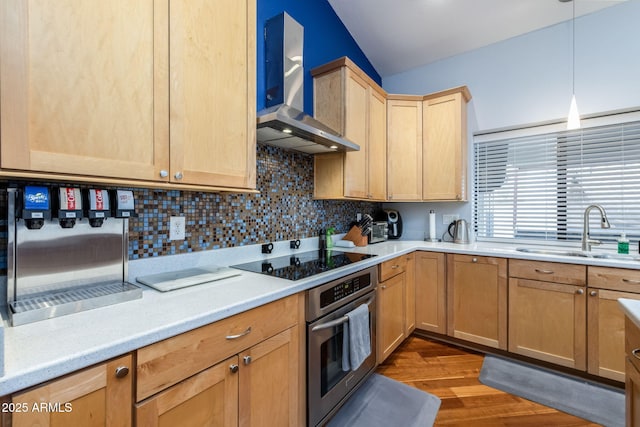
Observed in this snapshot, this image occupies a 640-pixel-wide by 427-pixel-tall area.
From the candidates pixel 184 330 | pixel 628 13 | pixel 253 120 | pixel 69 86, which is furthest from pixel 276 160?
pixel 628 13

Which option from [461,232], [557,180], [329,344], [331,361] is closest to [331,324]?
[329,344]

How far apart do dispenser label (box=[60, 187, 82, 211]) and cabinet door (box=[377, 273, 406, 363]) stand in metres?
1.78

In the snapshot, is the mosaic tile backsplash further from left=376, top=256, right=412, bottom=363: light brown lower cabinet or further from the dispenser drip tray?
left=376, top=256, right=412, bottom=363: light brown lower cabinet

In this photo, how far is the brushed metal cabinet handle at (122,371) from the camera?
0.76 meters

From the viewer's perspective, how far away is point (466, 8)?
2.49m

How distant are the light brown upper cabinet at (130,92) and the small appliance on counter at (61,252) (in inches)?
6.5

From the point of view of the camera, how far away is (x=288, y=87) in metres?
2.04

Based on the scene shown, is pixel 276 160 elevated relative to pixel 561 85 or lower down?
lower down

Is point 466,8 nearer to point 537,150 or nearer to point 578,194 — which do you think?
point 537,150

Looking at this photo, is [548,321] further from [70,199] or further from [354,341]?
[70,199]

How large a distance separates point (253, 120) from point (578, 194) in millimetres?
2932

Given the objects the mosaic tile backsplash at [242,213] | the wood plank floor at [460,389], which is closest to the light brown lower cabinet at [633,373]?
the wood plank floor at [460,389]

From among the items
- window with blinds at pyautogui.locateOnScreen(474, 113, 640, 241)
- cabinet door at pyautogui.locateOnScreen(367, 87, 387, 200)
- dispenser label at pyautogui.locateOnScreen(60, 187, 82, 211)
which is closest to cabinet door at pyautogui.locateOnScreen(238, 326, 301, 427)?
dispenser label at pyautogui.locateOnScreen(60, 187, 82, 211)

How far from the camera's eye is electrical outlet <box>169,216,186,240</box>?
147 cm
